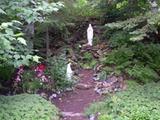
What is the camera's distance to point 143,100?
316 inches

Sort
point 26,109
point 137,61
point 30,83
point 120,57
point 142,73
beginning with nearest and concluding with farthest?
1. point 26,109
2. point 30,83
3. point 142,73
4. point 137,61
5. point 120,57

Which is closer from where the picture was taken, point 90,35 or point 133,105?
point 133,105

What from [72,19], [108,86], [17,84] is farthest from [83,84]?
[72,19]

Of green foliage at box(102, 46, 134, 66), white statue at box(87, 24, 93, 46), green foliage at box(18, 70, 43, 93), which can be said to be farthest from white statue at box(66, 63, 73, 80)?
white statue at box(87, 24, 93, 46)

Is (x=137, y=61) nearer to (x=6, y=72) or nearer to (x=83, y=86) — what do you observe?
(x=83, y=86)

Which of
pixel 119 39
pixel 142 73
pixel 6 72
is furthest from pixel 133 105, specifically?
pixel 119 39

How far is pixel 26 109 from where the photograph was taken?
7.92 m

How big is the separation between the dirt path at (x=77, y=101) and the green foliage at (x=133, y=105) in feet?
1.44

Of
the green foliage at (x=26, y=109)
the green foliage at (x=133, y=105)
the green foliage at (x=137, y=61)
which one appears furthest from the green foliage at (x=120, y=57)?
the green foliage at (x=26, y=109)

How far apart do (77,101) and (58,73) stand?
3.61ft

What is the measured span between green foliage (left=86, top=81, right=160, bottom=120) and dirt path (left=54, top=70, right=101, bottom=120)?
438 mm

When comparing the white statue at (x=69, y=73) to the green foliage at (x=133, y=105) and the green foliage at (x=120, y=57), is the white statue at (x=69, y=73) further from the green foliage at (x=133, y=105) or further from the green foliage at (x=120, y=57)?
the green foliage at (x=133, y=105)

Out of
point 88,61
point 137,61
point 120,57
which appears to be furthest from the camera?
point 88,61

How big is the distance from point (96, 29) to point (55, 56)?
258 centimetres
